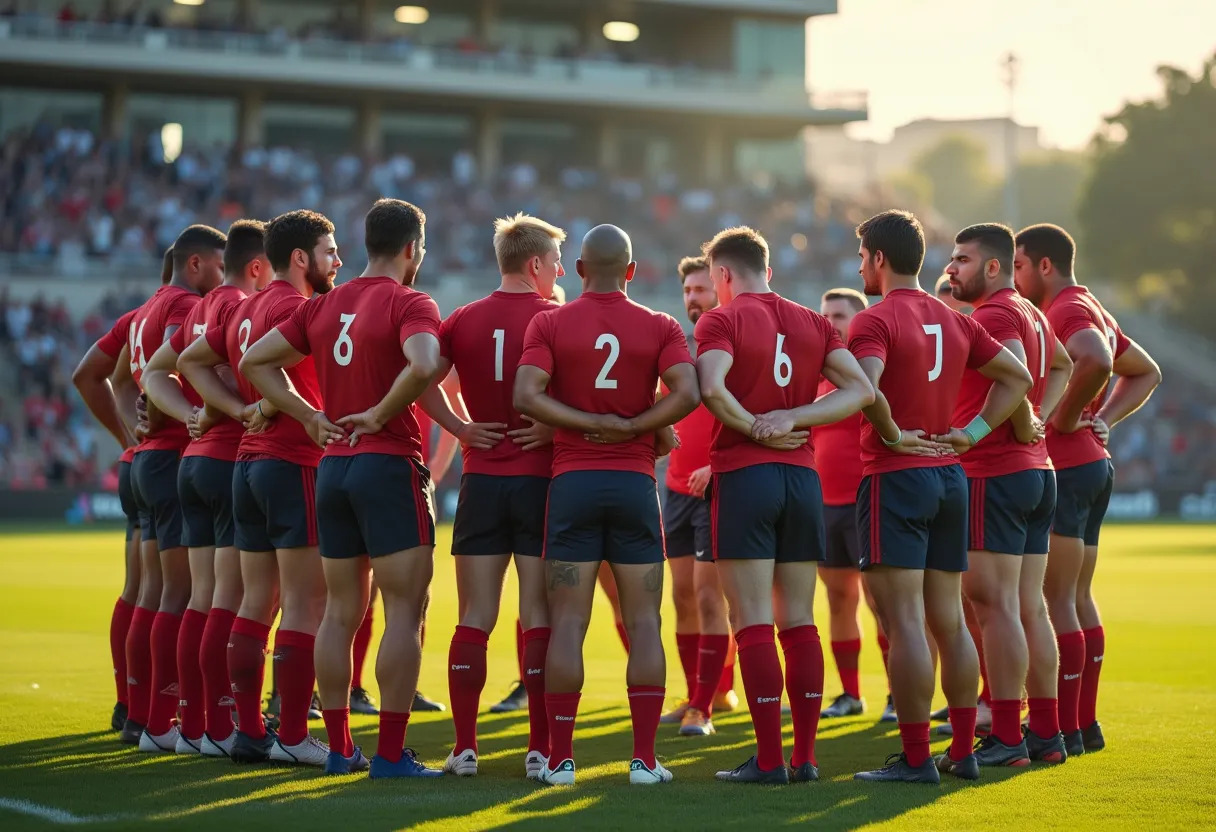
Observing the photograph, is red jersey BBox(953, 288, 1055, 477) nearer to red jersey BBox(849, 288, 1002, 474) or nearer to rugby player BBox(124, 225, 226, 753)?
red jersey BBox(849, 288, 1002, 474)

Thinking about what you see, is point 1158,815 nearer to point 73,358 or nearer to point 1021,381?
point 1021,381

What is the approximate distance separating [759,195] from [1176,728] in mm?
44837

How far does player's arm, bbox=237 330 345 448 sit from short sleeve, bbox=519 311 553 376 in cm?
113

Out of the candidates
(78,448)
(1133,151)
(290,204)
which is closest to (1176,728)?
(78,448)

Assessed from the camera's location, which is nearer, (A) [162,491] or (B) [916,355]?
(B) [916,355]

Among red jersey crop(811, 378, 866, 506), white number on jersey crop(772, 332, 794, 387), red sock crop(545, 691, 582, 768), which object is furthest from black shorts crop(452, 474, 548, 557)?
red jersey crop(811, 378, 866, 506)

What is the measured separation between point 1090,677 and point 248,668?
16.3ft

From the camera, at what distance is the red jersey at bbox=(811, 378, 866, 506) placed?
1111 cm

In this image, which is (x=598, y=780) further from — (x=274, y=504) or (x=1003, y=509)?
(x=1003, y=509)

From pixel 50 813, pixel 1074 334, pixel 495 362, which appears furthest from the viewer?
pixel 1074 334

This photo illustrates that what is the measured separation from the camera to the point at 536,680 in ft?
27.2

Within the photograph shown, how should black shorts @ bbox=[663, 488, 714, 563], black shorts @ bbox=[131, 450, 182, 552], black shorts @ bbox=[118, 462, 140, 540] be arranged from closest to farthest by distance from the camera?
black shorts @ bbox=[131, 450, 182, 552] → black shorts @ bbox=[118, 462, 140, 540] → black shorts @ bbox=[663, 488, 714, 563]

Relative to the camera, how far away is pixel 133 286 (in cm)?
4016

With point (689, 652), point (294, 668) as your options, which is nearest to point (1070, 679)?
point (689, 652)
